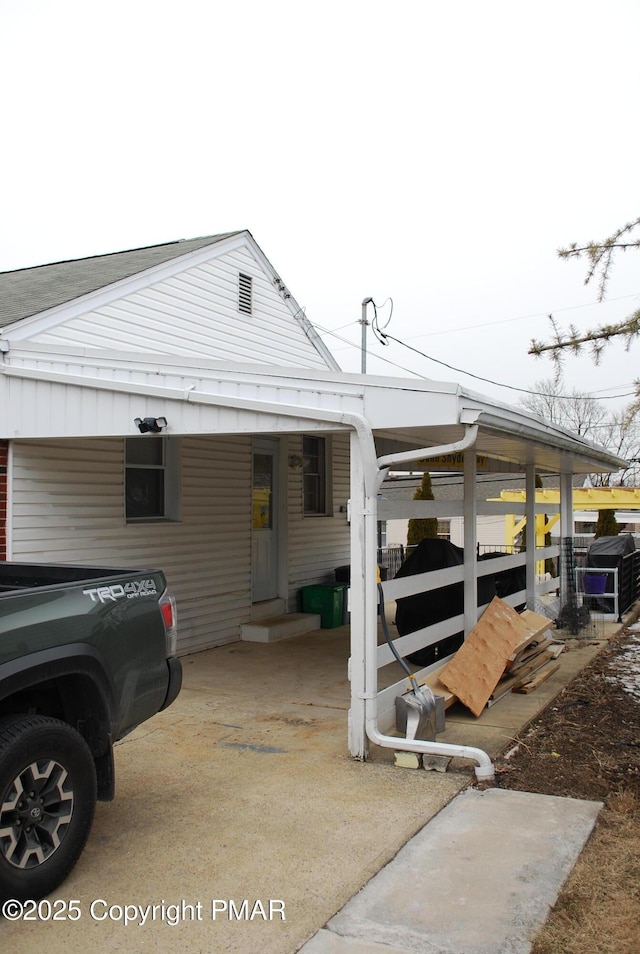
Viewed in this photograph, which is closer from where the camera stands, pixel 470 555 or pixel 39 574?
pixel 39 574

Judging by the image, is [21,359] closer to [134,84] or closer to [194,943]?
[194,943]

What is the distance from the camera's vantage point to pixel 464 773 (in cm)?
526

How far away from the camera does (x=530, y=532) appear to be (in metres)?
10.3

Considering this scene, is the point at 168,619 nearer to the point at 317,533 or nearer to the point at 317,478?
the point at 317,533

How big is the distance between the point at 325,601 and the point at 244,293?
4.69m

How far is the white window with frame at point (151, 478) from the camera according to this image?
8703 mm

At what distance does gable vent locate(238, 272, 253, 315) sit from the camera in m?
Result: 11.5

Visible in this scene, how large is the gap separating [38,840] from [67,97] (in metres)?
13.9

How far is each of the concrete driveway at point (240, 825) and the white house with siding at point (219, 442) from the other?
64cm

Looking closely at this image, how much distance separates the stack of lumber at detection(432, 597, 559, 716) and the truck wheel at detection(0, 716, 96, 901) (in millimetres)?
3825

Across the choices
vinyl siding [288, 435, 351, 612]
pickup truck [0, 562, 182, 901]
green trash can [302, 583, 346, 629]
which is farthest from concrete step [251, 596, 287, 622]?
pickup truck [0, 562, 182, 901]

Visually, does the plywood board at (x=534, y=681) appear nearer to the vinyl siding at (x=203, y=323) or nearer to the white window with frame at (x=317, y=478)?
the white window with frame at (x=317, y=478)

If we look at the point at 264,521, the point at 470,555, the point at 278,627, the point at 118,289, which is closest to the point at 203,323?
the point at 118,289

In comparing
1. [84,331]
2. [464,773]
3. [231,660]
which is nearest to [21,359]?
[84,331]
